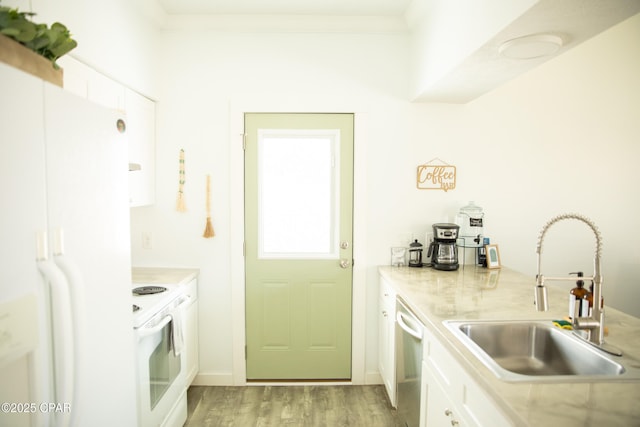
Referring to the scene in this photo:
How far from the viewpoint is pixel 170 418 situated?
6.97ft

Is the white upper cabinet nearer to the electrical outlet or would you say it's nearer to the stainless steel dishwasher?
the electrical outlet

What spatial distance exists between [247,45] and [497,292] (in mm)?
2387

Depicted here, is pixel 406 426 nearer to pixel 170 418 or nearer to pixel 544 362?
pixel 544 362

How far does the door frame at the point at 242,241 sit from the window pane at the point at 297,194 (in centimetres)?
16

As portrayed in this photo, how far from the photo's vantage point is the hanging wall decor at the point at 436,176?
283 centimetres

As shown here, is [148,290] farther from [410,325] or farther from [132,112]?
[410,325]

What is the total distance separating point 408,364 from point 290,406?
983 millimetres

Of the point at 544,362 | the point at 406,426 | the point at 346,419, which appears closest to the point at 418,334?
the point at 544,362

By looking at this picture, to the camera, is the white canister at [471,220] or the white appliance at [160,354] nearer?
the white appliance at [160,354]

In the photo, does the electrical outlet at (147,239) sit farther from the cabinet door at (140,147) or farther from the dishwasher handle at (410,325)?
the dishwasher handle at (410,325)

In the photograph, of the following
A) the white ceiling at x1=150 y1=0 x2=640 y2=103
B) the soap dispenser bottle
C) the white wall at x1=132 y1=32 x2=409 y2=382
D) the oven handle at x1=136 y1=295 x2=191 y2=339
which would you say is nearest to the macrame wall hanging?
the white wall at x1=132 y1=32 x2=409 y2=382

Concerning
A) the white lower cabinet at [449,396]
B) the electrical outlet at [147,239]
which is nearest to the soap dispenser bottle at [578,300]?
the white lower cabinet at [449,396]


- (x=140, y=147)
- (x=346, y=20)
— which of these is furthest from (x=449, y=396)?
(x=346, y=20)

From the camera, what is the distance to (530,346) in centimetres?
163
